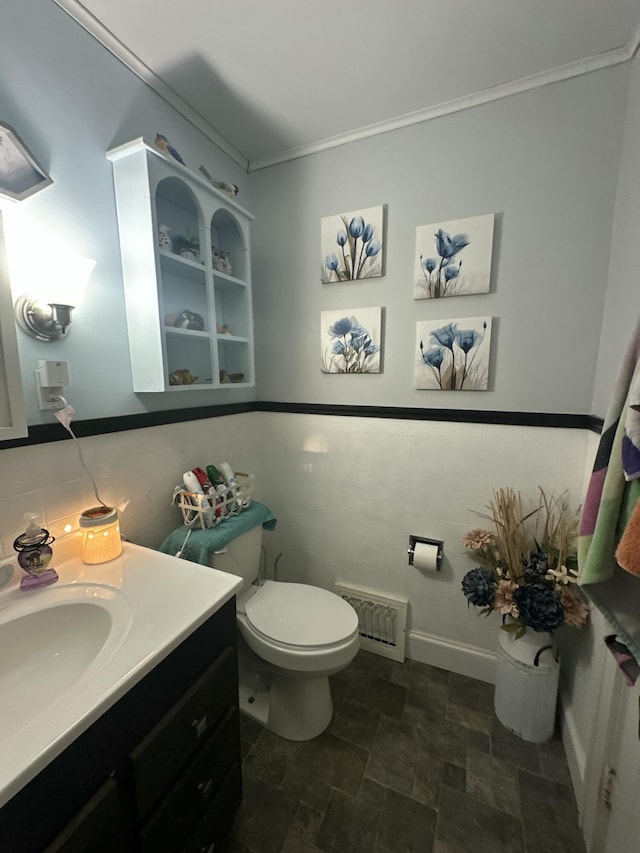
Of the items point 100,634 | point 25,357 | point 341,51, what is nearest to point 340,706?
point 100,634

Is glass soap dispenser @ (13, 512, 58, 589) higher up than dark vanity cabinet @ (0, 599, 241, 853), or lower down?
higher up

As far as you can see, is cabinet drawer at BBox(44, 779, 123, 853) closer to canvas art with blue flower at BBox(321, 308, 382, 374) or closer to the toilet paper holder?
the toilet paper holder

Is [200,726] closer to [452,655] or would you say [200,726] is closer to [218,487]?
[218,487]

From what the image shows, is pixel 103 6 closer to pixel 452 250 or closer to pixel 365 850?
pixel 452 250

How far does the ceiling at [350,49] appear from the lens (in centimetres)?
100

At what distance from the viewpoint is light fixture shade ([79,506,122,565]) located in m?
0.99

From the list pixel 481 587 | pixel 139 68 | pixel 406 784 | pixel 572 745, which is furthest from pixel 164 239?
pixel 572 745

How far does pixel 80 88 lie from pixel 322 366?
1201mm

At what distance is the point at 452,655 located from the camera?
5.22 feet

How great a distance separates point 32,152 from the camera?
92 cm

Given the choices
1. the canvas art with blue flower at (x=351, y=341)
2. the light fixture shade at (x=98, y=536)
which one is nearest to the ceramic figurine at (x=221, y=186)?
the canvas art with blue flower at (x=351, y=341)

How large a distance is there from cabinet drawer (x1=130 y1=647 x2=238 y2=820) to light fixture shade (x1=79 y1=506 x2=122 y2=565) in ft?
1.49

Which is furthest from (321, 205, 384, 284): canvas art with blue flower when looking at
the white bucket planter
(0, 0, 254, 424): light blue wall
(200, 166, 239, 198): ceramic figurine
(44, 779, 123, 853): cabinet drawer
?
(44, 779, 123, 853): cabinet drawer

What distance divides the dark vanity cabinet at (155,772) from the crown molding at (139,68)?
1.71 metres
